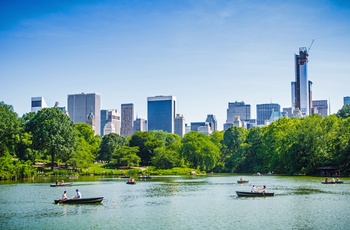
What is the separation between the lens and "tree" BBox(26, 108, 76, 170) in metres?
94.2

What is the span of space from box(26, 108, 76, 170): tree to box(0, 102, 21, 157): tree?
5.03m

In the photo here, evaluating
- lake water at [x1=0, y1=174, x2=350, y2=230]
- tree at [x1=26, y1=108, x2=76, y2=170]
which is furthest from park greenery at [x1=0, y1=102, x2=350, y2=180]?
lake water at [x1=0, y1=174, x2=350, y2=230]

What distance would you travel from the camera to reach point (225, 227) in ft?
96.7

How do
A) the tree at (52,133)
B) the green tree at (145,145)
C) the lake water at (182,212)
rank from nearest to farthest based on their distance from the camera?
the lake water at (182,212), the tree at (52,133), the green tree at (145,145)

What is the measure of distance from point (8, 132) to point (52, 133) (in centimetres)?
910

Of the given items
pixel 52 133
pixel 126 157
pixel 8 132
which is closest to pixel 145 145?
pixel 126 157

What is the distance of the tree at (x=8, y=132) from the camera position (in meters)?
87.2

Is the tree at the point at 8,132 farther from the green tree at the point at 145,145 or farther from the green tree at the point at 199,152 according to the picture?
the green tree at the point at 145,145

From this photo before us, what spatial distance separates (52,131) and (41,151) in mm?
5464

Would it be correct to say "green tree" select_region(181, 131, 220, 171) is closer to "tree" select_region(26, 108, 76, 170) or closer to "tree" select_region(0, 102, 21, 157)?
"tree" select_region(26, 108, 76, 170)

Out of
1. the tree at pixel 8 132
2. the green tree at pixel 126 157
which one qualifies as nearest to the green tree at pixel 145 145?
the green tree at pixel 126 157

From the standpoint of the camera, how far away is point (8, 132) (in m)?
89.6

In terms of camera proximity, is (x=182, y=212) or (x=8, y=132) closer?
(x=182, y=212)

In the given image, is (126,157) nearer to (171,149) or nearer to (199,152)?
(171,149)
